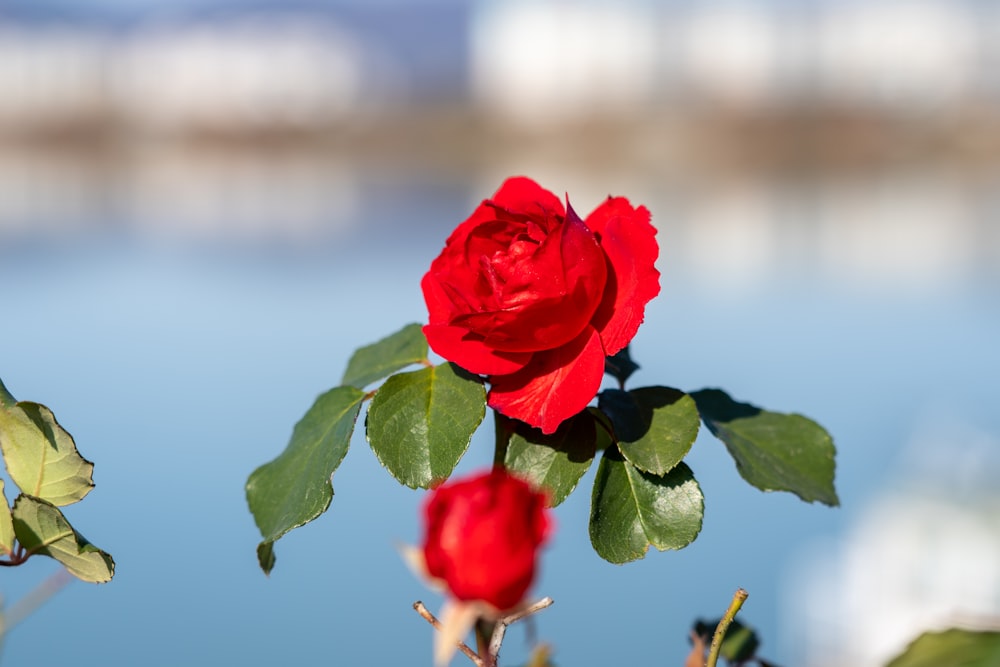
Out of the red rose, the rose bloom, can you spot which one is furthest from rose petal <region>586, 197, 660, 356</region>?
the red rose

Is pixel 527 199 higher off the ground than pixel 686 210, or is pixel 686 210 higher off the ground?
pixel 527 199

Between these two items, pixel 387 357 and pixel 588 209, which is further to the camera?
pixel 588 209

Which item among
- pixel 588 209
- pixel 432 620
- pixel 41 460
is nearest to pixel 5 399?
pixel 41 460

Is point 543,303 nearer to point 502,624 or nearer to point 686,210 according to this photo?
point 502,624

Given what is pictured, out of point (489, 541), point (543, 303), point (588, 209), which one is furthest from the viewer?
point (588, 209)

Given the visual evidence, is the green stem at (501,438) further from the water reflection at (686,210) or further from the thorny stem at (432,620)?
the water reflection at (686,210)

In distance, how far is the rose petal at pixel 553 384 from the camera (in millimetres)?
270

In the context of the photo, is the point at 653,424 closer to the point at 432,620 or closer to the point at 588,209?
the point at 432,620

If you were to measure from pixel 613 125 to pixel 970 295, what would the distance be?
15165 millimetres

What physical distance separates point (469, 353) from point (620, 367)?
6cm

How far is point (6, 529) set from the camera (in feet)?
0.87

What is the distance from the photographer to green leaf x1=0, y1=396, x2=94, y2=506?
0.89 feet

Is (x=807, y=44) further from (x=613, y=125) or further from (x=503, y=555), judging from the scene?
(x=503, y=555)

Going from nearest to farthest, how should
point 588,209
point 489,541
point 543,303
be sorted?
point 489,541 → point 543,303 → point 588,209
